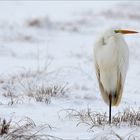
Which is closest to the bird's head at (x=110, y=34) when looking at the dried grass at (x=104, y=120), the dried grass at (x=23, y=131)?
the dried grass at (x=104, y=120)

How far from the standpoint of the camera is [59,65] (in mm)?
10250

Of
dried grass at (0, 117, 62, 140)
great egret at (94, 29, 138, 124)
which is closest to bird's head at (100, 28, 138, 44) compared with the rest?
great egret at (94, 29, 138, 124)

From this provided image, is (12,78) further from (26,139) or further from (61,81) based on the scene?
(26,139)

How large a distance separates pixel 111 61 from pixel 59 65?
17.9 feet

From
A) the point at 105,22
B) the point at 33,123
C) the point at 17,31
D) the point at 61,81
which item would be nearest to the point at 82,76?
the point at 61,81

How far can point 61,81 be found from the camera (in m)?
8.24

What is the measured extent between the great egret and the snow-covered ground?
43 centimetres

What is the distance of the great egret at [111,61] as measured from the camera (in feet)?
15.5

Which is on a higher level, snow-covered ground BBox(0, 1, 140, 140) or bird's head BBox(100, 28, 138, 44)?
bird's head BBox(100, 28, 138, 44)

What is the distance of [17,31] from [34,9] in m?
7.42

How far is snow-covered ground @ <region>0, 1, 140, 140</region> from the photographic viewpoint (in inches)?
206

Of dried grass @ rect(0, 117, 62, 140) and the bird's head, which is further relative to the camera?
the bird's head

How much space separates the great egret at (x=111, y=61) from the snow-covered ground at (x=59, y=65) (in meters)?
0.43

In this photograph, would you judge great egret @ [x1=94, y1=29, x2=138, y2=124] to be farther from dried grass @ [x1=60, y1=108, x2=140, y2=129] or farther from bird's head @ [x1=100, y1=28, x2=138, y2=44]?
dried grass @ [x1=60, y1=108, x2=140, y2=129]
